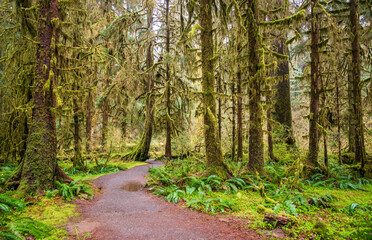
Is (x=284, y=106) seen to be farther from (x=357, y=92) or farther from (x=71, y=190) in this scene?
(x=71, y=190)

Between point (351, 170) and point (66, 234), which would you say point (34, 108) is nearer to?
point (66, 234)

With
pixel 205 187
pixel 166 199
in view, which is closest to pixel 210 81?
pixel 205 187

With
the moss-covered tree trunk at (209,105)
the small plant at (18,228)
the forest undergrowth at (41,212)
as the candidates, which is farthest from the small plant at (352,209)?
the small plant at (18,228)

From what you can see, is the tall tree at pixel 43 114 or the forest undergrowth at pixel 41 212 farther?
the tall tree at pixel 43 114

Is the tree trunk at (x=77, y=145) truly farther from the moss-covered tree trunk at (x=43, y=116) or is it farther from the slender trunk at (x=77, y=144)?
the moss-covered tree trunk at (x=43, y=116)

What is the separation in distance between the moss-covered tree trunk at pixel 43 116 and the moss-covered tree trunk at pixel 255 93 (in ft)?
23.2

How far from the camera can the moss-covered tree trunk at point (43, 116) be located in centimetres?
579

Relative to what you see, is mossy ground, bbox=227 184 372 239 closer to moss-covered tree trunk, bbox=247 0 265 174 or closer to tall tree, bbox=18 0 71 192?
moss-covered tree trunk, bbox=247 0 265 174

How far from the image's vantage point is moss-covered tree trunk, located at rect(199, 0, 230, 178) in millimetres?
7484

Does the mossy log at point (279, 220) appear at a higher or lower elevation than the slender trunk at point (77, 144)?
lower

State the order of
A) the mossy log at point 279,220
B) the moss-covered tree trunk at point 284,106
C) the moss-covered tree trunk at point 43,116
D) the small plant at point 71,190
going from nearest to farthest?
the mossy log at point 279,220, the moss-covered tree trunk at point 43,116, the small plant at point 71,190, the moss-covered tree trunk at point 284,106

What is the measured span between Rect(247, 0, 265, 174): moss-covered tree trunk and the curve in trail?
3905 mm

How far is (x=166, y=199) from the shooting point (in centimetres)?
654

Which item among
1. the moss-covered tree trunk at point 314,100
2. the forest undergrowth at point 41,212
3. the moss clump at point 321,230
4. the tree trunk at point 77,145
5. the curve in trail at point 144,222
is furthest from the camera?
the tree trunk at point 77,145
